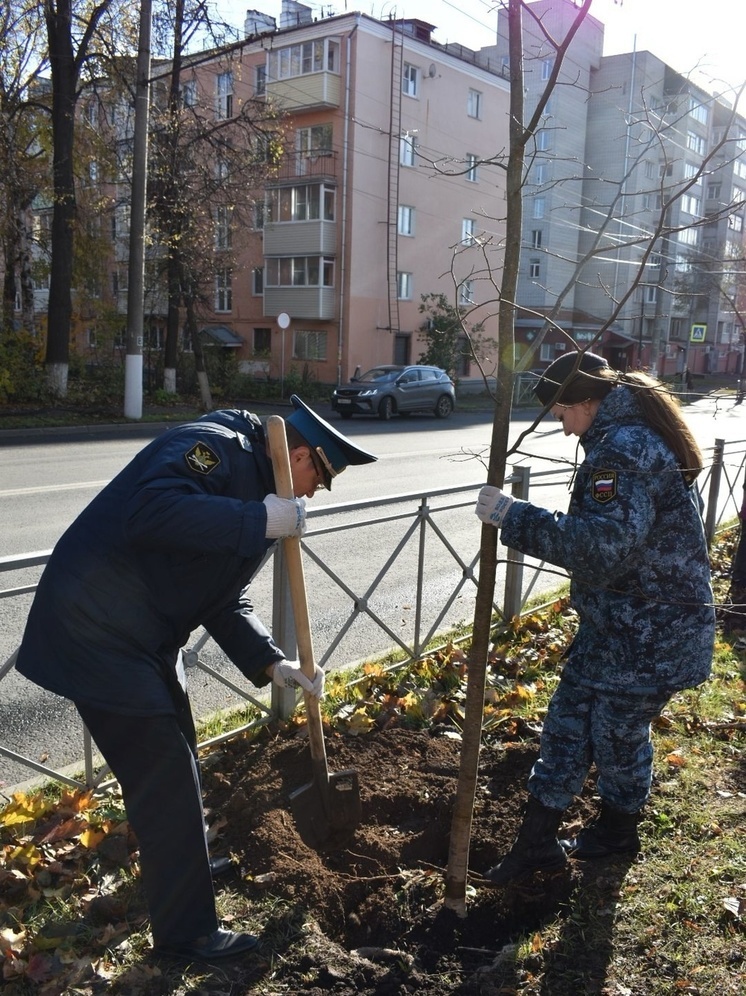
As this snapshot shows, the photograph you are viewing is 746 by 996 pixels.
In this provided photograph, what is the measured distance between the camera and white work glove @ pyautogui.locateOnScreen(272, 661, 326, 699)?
110 inches

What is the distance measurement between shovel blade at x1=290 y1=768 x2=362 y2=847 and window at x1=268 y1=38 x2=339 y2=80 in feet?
102

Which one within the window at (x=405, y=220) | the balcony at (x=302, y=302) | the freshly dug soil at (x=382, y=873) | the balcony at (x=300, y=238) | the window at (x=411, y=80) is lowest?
the freshly dug soil at (x=382, y=873)

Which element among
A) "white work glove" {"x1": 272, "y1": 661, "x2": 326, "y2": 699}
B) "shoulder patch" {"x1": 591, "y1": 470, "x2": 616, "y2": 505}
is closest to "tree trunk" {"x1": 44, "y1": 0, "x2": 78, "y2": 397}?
"white work glove" {"x1": 272, "y1": 661, "x2": 326, "y2": 699}

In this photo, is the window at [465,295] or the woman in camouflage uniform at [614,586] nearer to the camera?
the woman in camouflage uniform at [614,586]

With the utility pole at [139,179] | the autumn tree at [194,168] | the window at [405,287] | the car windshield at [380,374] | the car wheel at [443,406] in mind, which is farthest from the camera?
the window at [405,287]

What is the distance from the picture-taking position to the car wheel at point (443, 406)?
2381cm

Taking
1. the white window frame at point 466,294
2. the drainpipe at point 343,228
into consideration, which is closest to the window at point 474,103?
the drainpipe at point 343,228

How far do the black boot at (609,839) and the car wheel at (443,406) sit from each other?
21041 mm

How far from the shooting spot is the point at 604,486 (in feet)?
8.41

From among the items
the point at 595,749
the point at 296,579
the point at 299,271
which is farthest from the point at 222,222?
the point at 595,749

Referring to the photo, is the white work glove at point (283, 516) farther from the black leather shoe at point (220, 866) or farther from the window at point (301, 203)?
the window at point (301, 203)

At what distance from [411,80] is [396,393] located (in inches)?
643

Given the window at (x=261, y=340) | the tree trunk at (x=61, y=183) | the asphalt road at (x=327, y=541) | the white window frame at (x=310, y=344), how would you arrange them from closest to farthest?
the asphalt road at (x=327, y=541) → the tree trunk at (x=61, y=183) → the white window frame at (x=310, y=344) → the window at (x=261, y=340)

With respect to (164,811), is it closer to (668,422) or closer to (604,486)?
(604,486)
